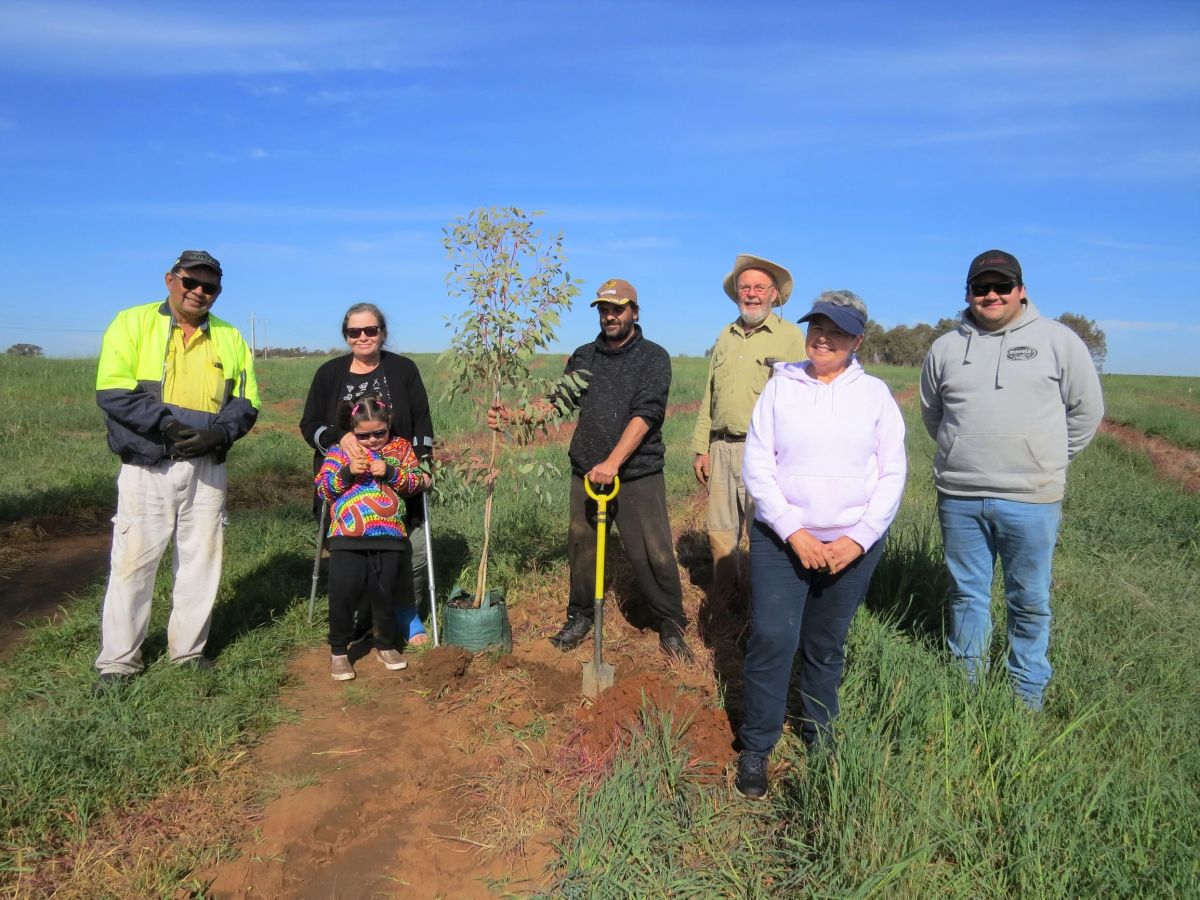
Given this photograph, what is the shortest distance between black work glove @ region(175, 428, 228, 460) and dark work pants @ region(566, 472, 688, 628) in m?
2.01

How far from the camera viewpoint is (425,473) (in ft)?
15.4

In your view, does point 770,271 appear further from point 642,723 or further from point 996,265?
point 642,723

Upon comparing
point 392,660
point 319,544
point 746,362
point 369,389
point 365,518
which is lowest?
point 392,660

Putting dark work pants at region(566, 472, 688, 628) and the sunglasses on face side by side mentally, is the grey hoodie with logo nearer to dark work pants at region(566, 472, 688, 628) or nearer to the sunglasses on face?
the sunglasses on face

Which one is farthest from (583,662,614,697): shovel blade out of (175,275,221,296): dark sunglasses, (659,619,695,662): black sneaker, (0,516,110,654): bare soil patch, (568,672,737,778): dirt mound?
(0,516,110,654): bare soil patch

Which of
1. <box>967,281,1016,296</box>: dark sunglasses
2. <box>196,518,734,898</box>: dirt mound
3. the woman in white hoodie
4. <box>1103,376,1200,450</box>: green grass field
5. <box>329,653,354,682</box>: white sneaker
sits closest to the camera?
<box>196,518,734,898</box>: dirt mound

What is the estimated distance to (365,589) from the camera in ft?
15.2

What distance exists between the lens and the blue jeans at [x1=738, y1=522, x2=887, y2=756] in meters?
3.22

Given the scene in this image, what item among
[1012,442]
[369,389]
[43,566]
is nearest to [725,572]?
[1012,442]

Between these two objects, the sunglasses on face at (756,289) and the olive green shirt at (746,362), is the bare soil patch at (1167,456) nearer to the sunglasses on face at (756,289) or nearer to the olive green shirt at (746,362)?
the olive green shirt at (746,362)

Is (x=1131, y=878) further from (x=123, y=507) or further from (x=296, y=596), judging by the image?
(x=296, y=596)

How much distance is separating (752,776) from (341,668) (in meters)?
2.50

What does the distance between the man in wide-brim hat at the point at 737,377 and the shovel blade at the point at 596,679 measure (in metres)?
1.55

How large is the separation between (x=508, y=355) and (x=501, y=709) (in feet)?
6.69
